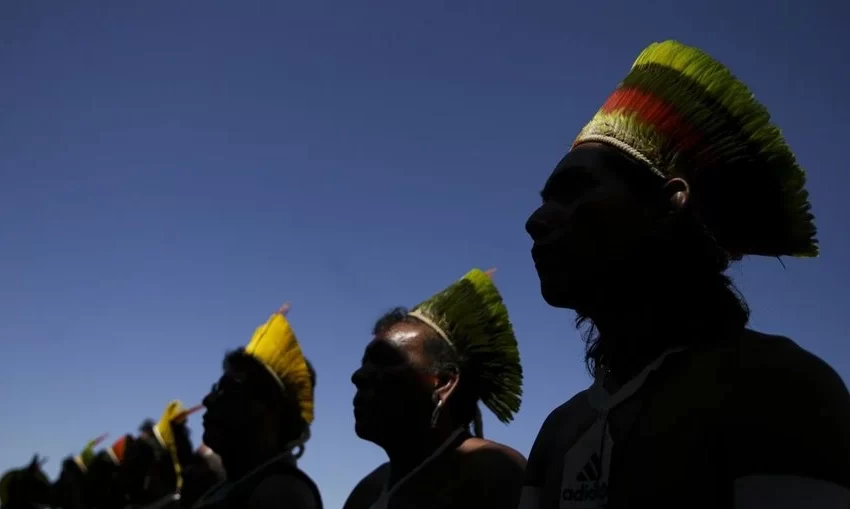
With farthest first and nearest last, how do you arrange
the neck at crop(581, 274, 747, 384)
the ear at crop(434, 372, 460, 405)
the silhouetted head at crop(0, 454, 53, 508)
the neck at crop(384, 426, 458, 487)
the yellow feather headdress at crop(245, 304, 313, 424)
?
the silhouetted head at crop(0, 454, 53, 508) < the yellow feather headdress at crop(245, 304, 313, 424) < the ear at crop(434, 372, 460, 405) < the neck at crop(384, 426, 458, 487) < the neck at crop(581, 274, 747, 384)

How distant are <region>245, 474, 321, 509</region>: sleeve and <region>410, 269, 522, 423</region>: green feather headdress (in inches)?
44.4

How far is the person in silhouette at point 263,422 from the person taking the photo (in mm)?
4570

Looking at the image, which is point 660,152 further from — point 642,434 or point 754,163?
point 642,434

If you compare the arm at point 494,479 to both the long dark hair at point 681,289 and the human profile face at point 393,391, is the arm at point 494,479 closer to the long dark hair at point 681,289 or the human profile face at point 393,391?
the human profile face at point 393,391

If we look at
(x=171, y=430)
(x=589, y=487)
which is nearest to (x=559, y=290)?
(x=589, y=487)

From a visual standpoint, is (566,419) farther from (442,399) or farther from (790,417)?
(442,399)

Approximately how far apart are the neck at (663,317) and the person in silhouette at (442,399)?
5.60 ft

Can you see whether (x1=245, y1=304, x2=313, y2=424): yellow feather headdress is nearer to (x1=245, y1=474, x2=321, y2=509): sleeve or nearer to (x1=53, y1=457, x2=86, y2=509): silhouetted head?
(x1=245, y1=474, x2=321, y2=509): sleeve

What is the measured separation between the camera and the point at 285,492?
4418mm

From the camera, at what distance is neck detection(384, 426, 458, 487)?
3.99m

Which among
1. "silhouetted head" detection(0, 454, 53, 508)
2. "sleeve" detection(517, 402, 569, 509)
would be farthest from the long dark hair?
"silhouetted head" detection(0, 454, 53, 508)

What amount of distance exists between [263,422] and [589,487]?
368cm

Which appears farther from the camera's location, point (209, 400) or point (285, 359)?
point (285, 359)

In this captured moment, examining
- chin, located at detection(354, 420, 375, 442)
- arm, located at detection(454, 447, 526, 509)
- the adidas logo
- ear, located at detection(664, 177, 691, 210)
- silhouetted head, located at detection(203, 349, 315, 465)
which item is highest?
silhouetted head, located at detection(203, 349, 315, 465)
